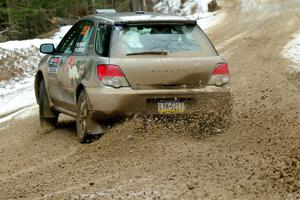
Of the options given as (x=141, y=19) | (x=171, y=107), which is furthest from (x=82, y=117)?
(x=141, y=19)

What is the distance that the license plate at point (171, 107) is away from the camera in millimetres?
8258

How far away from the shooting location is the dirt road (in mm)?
6102

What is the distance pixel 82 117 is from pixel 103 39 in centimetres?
109

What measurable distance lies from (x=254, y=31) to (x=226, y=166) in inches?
733

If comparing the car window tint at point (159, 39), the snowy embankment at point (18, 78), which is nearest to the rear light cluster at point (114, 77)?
the car window tint at point (159, 39)

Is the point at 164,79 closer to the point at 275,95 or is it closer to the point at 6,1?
the point at 275,95

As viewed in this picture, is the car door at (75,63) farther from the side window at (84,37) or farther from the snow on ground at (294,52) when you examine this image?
the snow on ground at (294,52)

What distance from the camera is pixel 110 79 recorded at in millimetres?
8211

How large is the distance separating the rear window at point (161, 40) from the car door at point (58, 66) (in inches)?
60.4

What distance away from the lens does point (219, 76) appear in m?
8.53

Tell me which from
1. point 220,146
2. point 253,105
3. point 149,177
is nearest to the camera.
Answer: point 149,177

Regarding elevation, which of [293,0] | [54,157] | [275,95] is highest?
[54,157]

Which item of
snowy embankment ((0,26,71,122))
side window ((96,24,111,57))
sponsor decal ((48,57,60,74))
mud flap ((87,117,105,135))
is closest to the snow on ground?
snowy embankment ((0,26,71,122))

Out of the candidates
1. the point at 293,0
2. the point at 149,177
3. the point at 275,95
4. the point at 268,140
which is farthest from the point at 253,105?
the point at 293,0
